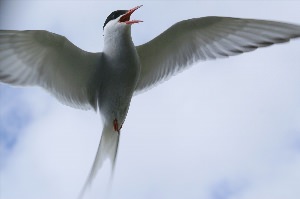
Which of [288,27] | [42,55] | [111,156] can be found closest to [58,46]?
[42,55]

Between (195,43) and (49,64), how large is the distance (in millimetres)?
645

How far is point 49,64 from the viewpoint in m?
2.28

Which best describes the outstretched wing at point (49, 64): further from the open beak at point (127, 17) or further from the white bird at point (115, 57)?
the open beak at point (127, 17)

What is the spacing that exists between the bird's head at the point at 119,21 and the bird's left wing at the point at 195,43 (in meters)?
0.23

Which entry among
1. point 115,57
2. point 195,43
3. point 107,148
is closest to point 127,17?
point 115,57

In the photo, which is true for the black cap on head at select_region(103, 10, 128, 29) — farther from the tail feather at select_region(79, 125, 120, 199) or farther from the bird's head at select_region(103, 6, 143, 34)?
the tail feather at select_region(79, 125, 120, 199)

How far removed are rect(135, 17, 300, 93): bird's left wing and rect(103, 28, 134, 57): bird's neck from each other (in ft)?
0.87

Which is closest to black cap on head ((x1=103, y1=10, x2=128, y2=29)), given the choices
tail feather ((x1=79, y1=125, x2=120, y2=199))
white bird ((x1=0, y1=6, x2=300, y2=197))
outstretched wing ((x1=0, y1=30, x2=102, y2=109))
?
white bird ((x1=0, y1=6, x2=300, y2=197))

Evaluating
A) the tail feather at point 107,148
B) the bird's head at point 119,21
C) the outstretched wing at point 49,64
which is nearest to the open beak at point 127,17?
the bird's head at point 119,21

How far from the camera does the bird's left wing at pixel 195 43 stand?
7.36ft

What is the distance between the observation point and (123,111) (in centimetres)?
222

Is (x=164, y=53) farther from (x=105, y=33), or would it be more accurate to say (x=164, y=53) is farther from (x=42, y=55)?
(x=42, y=55)

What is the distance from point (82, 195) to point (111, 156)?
0.34 meters

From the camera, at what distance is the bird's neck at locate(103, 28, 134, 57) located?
2109 mm
